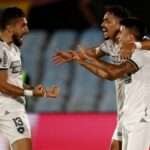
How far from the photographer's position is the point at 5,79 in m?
6.40

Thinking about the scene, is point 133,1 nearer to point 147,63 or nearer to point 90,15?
point 90,15

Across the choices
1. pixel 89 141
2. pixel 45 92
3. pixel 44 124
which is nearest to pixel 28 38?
pixel 44 124

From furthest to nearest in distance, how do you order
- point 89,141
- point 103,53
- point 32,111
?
point 32,111 < point 89,141 < point 103,53

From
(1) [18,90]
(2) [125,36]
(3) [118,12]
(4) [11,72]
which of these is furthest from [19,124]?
(3) [118,12]

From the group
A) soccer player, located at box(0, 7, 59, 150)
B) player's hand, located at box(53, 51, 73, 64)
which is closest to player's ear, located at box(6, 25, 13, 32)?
soccer player, located at box(0, 7, 59, 150)

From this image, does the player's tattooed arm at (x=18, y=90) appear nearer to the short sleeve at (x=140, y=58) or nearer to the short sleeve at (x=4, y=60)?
the short sleeve at (x=4, y=60)

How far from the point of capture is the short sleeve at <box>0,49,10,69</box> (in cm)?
Answer: 641

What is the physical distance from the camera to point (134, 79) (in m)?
6.24

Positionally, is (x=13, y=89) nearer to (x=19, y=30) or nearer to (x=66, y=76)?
(x=19, y=30)

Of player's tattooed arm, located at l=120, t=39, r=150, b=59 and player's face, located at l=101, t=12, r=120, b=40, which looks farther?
player's face, located at l=101, t=12, r=120, b=40

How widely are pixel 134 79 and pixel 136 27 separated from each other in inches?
15.0

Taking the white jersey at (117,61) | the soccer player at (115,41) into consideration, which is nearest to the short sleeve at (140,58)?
the white jersey at (117,61)

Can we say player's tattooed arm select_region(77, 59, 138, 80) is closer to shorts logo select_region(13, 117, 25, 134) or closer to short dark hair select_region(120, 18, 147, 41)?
short dark hair select_region(120, 18, 147, 41)

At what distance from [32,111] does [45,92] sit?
4074 millimetres
